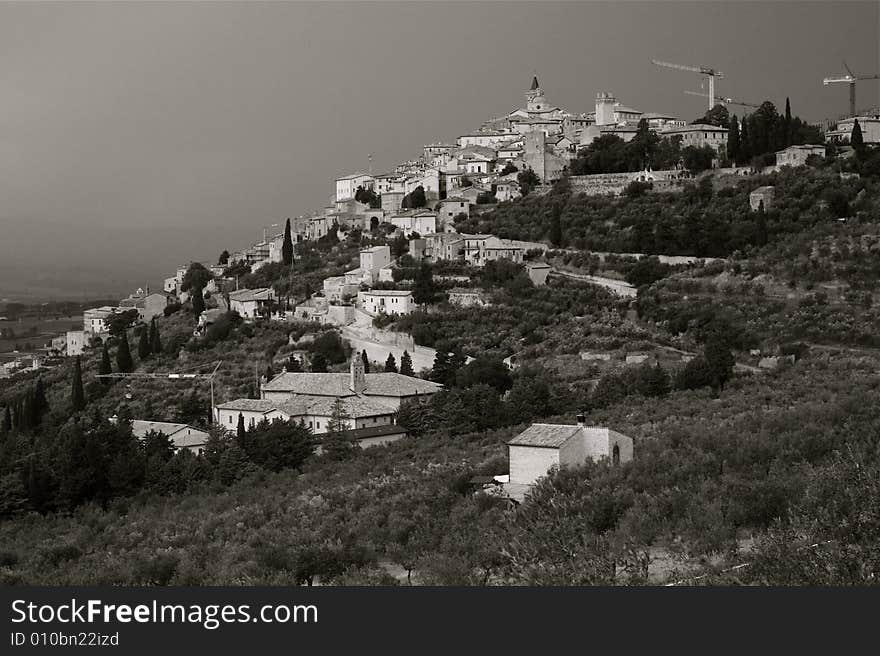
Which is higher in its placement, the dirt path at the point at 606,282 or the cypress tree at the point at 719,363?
the dirt path at the point at 606,282

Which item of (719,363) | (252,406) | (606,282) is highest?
(606,282)

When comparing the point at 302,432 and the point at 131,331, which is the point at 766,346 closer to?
the point at 302,432

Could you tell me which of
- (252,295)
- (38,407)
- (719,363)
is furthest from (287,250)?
(719,363)

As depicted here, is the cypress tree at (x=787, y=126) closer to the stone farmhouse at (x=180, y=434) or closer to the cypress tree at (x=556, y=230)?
the cypress tree at (x=556, y=230)

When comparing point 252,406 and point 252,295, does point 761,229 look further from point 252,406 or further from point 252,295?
point 252,295

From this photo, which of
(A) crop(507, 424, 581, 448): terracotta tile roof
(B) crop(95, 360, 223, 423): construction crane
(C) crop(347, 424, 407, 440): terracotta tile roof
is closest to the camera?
(A) crop(507, 424, 581, 448): terracotta tile roof

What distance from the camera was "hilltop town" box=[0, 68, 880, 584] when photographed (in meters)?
11.5

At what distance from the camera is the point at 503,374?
28.0 metres

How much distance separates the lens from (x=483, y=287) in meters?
37.2

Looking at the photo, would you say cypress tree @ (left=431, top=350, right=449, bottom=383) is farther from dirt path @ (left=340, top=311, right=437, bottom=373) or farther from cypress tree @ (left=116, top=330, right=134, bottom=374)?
cypress tree @ (left=116, top=330, right=134, bottom=374)

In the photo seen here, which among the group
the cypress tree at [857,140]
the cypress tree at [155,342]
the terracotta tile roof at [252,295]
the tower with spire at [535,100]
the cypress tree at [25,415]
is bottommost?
the cypress tree at [25,415]

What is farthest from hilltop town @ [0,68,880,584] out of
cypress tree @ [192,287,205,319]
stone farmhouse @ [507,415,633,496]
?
cypress tree @ [192,287,205,319]

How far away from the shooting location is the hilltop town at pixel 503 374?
37.7ft

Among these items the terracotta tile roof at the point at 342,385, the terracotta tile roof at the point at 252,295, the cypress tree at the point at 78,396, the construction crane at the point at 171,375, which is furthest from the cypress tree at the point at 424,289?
the cypress tree at the point at 78,396
